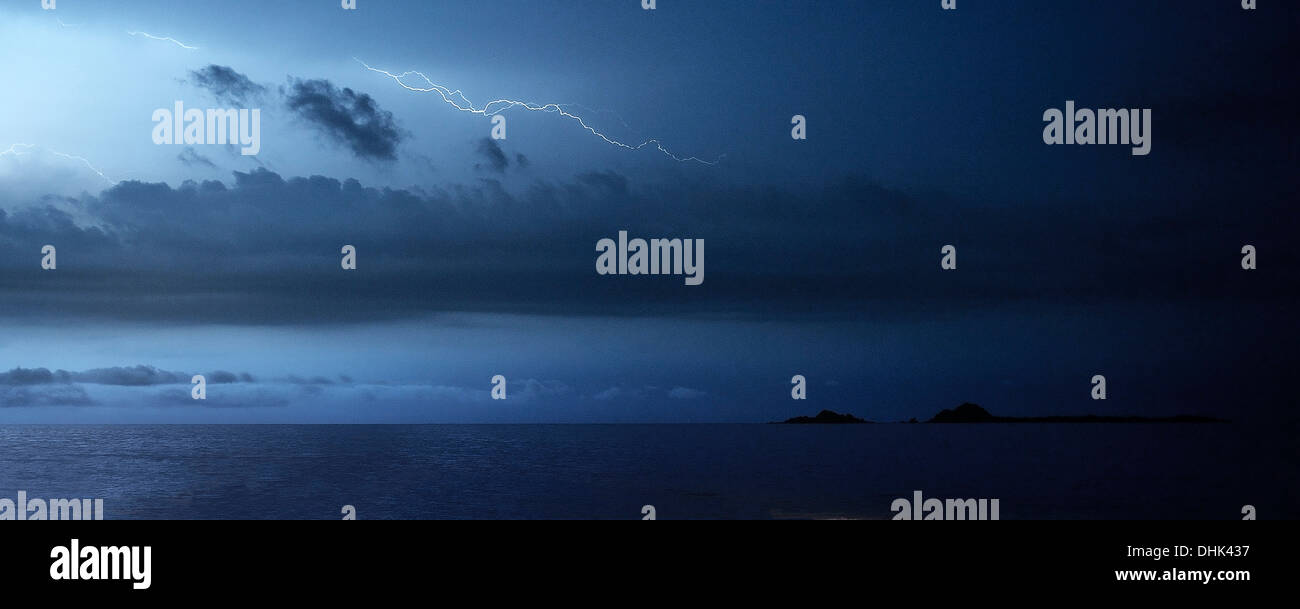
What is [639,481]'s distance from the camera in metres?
56.0

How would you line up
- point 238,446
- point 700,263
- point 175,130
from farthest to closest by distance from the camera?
point 238,446, point 700,263, point 175,130

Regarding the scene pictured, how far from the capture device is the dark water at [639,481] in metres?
44.0

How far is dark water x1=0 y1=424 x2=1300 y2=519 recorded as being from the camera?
43969 millimetres

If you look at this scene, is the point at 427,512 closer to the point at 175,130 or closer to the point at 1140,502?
the point at 175,130

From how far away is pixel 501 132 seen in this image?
→ 17.1m
